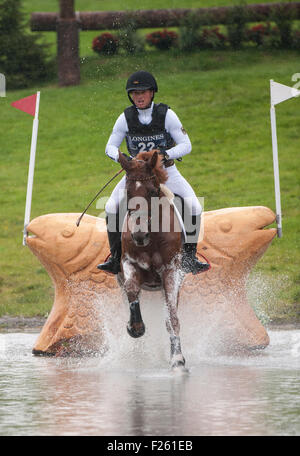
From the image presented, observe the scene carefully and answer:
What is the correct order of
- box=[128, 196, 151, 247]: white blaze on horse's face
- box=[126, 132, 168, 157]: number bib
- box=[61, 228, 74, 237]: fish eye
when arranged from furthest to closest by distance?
box=[61, 228, 74, 237]: fish eye → box=[126, 132, 168, 157]: number bib → box=[128, 196, 151, 247]: white blaze on horse's face

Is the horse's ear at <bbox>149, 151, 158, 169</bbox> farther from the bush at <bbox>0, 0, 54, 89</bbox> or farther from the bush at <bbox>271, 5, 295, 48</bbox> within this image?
the bush at <bbox>271, 5, 295, 48</bbox>

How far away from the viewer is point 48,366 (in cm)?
1030

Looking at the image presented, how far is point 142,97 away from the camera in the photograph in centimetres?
1028

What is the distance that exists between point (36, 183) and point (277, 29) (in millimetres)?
8417

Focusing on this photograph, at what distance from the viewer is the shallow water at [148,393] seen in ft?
23.3

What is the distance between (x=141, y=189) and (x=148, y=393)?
1818 mm

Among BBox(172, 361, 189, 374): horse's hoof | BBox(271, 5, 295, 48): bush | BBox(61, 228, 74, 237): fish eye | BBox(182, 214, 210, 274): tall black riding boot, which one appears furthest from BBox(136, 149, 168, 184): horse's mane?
BBox(271, 5, 295, 48): bush

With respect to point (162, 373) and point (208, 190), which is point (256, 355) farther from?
point (208, 190)

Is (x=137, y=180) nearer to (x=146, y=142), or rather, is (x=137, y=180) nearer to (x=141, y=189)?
(x=141, y=189)

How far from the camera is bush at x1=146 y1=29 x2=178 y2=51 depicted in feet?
90.2

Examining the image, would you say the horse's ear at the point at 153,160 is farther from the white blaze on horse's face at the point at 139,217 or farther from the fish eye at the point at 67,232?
the fish eye at the point at 67,232

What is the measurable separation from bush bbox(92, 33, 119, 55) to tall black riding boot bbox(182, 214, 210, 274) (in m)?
17.2
